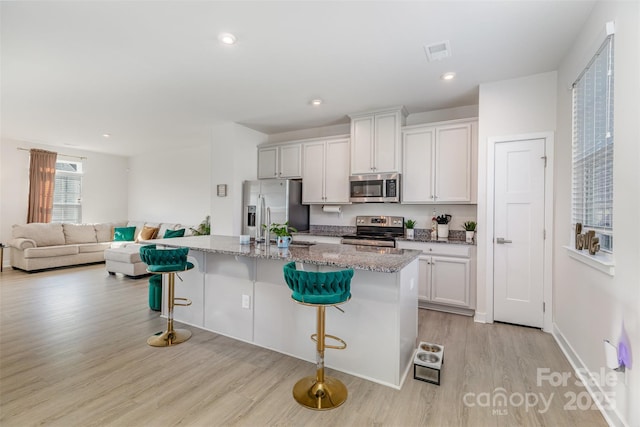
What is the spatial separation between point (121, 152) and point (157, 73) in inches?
218

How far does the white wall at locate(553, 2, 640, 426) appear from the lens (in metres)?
1.53

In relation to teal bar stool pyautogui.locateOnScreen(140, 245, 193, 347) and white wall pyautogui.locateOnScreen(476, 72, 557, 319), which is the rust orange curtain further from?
white wall pyautogui.locateOnScreen(476, 72, 557, 319)

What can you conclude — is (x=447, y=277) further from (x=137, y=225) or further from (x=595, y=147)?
Answer: (x=137, y=225)

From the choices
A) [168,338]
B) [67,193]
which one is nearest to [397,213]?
[168,338]

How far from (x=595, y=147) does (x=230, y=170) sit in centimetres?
445

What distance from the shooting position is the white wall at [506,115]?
3.04 m

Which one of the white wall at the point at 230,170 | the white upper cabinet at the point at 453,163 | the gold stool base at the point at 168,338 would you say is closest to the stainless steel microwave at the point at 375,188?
the white upper cabinet at the point at 453,163

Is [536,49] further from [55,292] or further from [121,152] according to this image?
[121,152]

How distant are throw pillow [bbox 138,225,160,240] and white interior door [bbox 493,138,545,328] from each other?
6.52 metres

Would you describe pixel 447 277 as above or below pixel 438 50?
below

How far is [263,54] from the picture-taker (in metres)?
2.70

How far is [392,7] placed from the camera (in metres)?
2.07

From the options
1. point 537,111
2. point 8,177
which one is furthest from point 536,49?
point 8,177

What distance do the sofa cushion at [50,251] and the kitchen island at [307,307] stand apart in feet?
14.2
